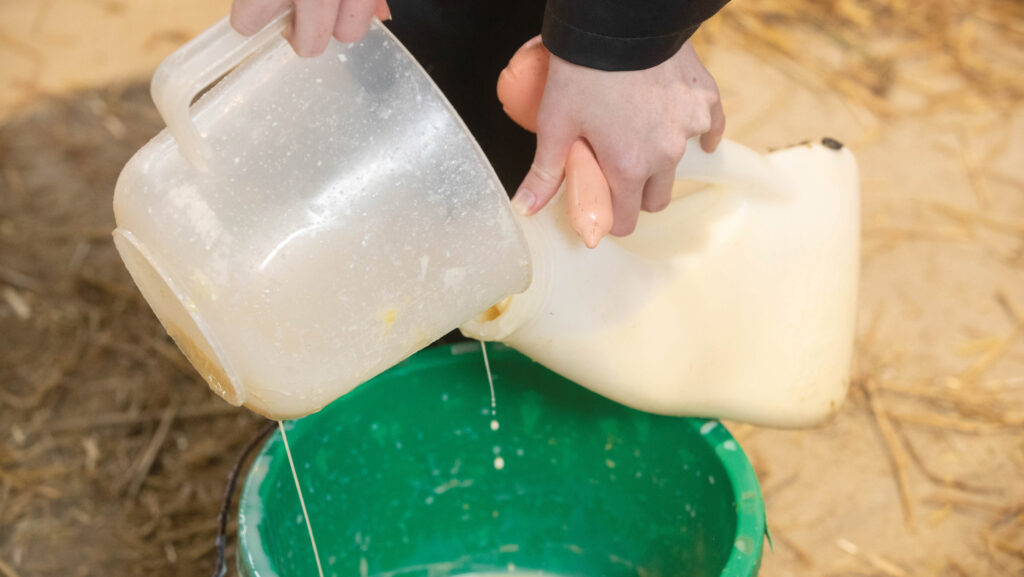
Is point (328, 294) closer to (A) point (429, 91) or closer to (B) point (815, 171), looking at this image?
(A) point (429, 91)

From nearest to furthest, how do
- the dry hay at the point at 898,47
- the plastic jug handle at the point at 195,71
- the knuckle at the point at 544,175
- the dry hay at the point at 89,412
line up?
the plastic jug handle at the point at 195,71, the knuckle at the point at 544,175, the dry hay at the point at 89,412, the dry hay at the point at 898,47

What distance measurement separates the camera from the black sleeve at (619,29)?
20.9 inches

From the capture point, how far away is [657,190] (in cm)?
60

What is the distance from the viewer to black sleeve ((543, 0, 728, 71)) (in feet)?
1.74

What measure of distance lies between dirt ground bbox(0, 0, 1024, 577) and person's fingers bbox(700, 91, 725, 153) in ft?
1.59

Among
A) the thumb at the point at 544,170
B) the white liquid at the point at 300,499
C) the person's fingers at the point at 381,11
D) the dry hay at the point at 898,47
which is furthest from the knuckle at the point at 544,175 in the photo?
Answer: the dry hay at the point at 898,47

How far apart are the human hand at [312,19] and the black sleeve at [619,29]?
0.09m

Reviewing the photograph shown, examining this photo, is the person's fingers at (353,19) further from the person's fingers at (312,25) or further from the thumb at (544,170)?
the thumb at (544,170)

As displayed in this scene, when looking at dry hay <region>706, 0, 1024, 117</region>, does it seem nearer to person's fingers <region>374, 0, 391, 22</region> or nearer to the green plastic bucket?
the green plastic bucket

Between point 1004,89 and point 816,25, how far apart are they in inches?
12.0

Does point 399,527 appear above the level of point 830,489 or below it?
above

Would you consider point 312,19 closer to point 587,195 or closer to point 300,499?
point 587,195

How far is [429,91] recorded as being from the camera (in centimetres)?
52

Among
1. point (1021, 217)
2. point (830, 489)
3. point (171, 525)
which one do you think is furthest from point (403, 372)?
point (1021, 217)
